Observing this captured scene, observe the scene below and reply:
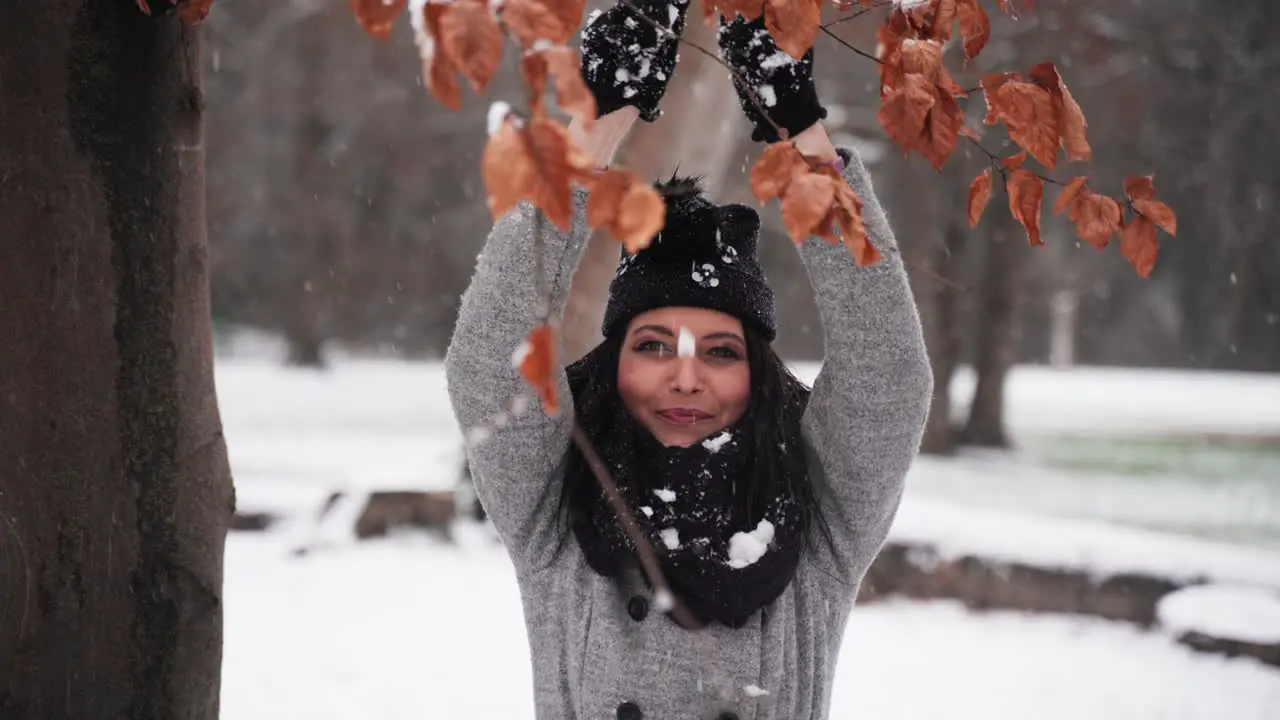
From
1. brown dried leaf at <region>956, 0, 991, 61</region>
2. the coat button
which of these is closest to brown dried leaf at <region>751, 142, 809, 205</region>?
brown dried leaf at <region>956, 0, 991, 61</region>

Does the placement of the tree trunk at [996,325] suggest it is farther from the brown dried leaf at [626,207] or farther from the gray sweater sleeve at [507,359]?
the brown dried leaf at [626,207]

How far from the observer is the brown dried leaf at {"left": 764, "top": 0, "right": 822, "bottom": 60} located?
160 cm

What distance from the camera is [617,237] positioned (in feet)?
4.09

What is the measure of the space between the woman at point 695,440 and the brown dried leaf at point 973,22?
33 cm

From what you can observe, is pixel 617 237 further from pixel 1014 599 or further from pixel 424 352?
pixel 424 352

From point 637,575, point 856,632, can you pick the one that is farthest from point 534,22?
point 856,632

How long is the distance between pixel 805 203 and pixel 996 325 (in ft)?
44.8

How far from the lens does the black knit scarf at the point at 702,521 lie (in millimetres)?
2234

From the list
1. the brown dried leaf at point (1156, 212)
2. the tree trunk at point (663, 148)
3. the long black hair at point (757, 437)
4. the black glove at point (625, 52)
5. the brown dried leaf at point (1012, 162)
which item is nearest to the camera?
the brown dried leaf at point (1156, 212)

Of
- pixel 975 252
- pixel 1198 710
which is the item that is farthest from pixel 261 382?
pixel 1198 710

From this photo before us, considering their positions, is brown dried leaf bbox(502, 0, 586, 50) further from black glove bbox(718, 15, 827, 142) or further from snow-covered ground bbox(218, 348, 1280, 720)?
snow-covered ground bbox(218, 348, 1280, 720)

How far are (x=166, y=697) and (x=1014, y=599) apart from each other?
5.49m

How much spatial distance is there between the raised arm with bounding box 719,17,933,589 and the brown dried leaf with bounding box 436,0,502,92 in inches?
37.0

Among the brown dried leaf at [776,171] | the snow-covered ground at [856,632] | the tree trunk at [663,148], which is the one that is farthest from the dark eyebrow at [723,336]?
the tree trunk at [663,148]
